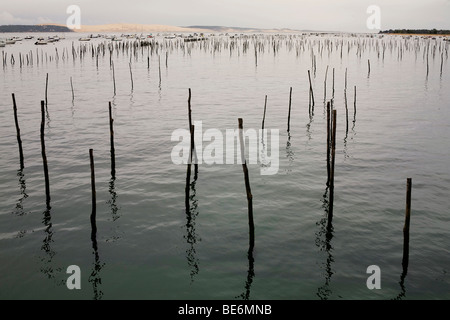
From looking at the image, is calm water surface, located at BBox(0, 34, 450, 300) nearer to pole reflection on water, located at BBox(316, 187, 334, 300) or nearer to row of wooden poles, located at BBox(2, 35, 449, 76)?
pole reflection on water, located at BBox(316, 187, 334, 300)

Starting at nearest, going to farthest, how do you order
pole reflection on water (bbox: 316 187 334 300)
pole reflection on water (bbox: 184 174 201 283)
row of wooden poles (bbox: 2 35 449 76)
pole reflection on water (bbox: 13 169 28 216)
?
pole reflection on water (bbox: 316 187 334 300), pole reflection on water (bbox: 184 174 201 283), pole reflection on water (bbox: 13 169 28 216), row of wooden poles (bbox: 2 35 449 76)

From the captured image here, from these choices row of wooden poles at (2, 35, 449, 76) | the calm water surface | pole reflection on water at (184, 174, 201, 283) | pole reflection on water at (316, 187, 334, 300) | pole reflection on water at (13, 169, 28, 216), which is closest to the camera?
pole reflection on water at (316, 187, 334, 300)

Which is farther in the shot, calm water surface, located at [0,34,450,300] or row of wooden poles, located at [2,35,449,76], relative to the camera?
row of wooden poles, located at [2,35,449,76]

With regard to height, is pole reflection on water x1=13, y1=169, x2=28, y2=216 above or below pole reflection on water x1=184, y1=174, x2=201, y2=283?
above

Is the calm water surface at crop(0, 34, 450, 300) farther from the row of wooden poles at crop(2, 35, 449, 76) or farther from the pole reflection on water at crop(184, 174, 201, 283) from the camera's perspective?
the row of wooden poles at crop(2, 35, 449, 76)

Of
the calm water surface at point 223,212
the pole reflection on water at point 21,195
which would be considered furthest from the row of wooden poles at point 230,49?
the pole reflection on water at point 21,195

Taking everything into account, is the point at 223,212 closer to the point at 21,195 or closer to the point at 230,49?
the point at 21,195

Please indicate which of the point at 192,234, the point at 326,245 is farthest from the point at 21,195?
the point at 326,245

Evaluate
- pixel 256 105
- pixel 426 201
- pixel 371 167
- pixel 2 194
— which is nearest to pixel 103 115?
pixel 256 105

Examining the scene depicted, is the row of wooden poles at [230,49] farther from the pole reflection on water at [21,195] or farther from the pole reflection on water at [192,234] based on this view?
the pole reflection on water at [192,234]

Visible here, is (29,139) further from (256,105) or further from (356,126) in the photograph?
(356,126)

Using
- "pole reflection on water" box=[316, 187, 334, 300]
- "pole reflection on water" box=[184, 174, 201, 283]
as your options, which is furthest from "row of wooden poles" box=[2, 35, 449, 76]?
"pole reflection on water" box=[184, 174, 201, 283]

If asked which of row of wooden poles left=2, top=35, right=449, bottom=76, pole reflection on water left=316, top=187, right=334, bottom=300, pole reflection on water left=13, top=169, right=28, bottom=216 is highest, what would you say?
row of wooden poles left=2, top=35, right=449, bottom=76
